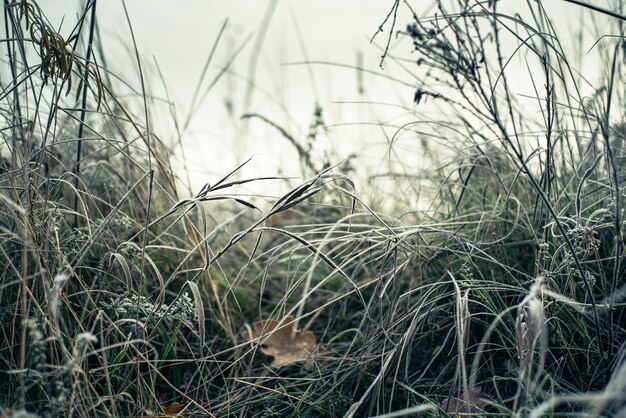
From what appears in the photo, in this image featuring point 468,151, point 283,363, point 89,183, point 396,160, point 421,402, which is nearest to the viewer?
point 421,402

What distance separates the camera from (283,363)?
130 centimetres

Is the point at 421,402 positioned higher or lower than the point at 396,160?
lower

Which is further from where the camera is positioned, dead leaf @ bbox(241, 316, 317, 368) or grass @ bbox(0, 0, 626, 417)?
dead leaf @ bbox(241, 316, 317, 368)

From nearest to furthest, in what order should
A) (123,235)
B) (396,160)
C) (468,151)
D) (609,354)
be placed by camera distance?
(609,354) < (123,235) < (468,151) < (396,160)

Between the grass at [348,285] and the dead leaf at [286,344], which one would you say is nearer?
the grass at [348,285]

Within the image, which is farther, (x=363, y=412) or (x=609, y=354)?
(x=363, y=412)

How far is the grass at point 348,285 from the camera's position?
3.17ft

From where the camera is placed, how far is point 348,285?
1.51 m

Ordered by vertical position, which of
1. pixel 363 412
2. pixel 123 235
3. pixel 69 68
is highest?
pixel 69 68

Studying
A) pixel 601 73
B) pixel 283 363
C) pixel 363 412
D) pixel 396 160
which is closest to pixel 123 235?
pixel 283 363

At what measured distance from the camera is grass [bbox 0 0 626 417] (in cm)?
97

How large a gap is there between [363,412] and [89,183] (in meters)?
1.18

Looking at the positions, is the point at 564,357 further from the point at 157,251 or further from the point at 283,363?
the point at 157,251

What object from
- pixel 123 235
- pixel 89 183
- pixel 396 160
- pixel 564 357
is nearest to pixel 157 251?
pixel 123 235
